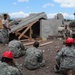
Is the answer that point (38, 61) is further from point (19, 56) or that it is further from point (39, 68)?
point (19, 56)

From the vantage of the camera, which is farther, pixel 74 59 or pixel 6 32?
pixel 6 32

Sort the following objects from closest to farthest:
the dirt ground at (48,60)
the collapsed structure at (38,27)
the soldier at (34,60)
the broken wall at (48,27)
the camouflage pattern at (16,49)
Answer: the dirt ground at (48,60)
the soldier at (34,60)
the camouflage pattern at (16,49)
the collapsed structure at (38,27)
the broken wall at (48,27)

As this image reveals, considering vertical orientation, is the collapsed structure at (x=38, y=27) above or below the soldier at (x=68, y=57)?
above

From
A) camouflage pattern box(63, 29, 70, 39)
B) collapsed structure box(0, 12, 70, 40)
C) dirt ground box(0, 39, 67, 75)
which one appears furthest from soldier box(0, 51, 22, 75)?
collapsed structure box(0, 12, 70, 40)

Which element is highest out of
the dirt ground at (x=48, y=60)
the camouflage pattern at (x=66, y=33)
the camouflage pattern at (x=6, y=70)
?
the camouflage pattern at (x=66, y=33)

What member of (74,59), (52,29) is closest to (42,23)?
(52,29)

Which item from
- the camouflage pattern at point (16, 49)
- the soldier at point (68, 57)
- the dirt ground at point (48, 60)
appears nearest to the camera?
the soldier at point (68, 57)

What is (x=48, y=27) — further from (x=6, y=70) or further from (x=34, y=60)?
(x=6, y=70)

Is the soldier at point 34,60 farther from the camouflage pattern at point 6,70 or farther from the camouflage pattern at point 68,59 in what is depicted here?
the camouflage pattern at point 6,70

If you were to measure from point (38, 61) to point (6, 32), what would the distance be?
4.63 m

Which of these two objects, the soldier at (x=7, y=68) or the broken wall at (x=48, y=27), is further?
the broken wall at (x=48, y=27)

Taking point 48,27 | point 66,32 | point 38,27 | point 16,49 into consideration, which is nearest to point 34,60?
point 16,49

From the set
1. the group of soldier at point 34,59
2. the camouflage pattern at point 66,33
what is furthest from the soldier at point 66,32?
the group of soldier at point 34,59

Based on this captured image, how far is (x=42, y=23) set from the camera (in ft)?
61.8
